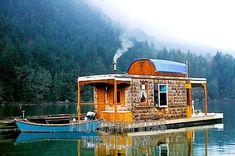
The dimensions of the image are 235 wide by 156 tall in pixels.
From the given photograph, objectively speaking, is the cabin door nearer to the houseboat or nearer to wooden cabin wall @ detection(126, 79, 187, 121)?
the houseboat

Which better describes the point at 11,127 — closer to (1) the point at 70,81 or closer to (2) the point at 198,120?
(2) the point at 198,120

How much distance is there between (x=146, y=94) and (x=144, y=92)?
0.82 ft

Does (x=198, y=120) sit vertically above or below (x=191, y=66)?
below

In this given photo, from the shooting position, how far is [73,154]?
20422 mm

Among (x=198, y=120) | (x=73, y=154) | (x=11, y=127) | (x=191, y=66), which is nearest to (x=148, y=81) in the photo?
(x=198, y=120)

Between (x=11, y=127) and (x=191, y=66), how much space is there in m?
123

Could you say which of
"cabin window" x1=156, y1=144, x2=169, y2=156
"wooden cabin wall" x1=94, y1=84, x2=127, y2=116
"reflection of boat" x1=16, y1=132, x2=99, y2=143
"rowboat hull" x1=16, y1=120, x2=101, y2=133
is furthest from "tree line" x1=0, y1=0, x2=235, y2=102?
"cabin window" x1=156, y1=144, x2=169, y2=156

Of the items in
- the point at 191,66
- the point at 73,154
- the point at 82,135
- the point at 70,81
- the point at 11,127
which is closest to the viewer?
the point at 73,154

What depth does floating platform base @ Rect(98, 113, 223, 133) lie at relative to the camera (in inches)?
1177

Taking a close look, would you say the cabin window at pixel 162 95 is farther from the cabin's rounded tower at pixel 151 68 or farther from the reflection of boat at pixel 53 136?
the reflection of boat at pixel 53 136

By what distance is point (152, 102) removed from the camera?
1330 inches

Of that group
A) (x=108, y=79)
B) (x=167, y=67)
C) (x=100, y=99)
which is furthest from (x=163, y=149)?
(x=167, y=67)

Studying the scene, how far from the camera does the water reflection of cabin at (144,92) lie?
31602 millimetres

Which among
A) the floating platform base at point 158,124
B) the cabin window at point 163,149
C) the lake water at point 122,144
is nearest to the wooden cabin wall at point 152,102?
the floating platform base at point 158,124
